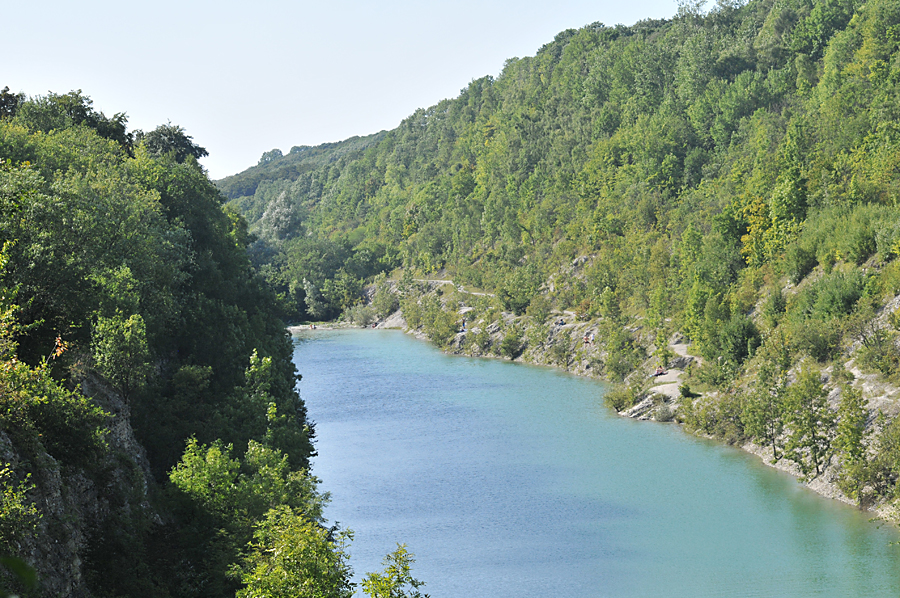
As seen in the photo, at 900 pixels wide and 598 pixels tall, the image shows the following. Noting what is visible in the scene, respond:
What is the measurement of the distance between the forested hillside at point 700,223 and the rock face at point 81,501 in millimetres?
36664

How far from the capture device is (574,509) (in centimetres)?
4894

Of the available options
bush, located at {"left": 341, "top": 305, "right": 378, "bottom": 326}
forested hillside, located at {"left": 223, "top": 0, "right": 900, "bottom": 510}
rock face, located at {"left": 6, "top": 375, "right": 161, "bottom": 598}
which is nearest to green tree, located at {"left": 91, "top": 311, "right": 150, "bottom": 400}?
rock face, located at {"left": 6, "top": 375, "right": 161, "bottom": 598}

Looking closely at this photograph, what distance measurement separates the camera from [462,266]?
5807 inches

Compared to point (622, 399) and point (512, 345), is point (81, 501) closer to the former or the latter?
point (622, 399)

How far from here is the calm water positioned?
128ft

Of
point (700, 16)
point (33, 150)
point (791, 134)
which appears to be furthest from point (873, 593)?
point (700, 16)

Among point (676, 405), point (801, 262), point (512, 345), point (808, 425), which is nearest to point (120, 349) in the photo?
point (808, 425)

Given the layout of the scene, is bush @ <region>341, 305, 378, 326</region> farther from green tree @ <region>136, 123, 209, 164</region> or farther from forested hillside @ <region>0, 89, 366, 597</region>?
forested hillside @ <region>0, 89, 366, 597</region>

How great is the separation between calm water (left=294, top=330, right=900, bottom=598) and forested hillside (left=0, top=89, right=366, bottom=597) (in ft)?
20.9

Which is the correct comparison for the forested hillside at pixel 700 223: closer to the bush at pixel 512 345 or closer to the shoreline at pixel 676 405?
the bush at pixel 512 345

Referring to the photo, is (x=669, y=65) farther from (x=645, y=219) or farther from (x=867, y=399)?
(x=867, y=399)

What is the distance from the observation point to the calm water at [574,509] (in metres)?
39.0

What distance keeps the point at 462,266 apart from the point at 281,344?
83.6 metres

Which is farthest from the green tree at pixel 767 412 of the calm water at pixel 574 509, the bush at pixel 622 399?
the bush at pixel 622 399
